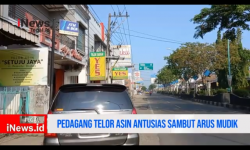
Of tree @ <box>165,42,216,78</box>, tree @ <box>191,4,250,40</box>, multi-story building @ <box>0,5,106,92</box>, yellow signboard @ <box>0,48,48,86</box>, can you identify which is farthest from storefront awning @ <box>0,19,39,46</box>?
tree @ <box>165,42,216,78</box>

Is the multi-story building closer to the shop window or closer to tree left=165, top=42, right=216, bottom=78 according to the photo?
the shop window

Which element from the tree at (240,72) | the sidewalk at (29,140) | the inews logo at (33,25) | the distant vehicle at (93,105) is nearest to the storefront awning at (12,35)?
the inews logo at (33,25)

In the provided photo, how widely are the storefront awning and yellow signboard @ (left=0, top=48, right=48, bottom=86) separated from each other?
1.87 ft

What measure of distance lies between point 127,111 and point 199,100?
96.7ft

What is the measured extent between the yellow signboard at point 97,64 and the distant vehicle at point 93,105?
1484cm

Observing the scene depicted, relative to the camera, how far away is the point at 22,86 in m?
9.28

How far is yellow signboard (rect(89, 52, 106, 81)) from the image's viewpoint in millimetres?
19625

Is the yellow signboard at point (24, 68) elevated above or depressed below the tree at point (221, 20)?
below

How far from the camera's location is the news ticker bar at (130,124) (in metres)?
4.50

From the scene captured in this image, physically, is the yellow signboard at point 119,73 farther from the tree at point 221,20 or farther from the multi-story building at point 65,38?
the tree at point 221,20

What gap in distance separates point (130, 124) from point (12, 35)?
16.5ft

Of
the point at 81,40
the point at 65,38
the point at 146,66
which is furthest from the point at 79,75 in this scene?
the point at 146,66

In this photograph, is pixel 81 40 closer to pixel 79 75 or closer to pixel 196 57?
pixel 79 75

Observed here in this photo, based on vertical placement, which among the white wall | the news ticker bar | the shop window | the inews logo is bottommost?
the news ticker bar
